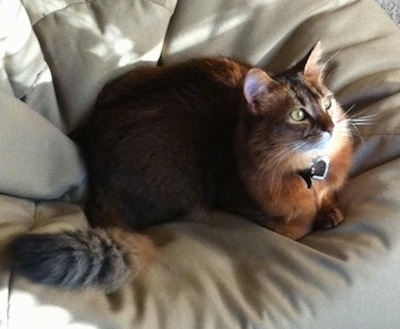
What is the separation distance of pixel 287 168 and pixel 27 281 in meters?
0.46

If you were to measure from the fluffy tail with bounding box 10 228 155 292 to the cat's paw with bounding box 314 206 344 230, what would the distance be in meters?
0.28

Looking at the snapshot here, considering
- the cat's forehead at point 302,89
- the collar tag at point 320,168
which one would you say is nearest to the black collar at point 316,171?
the collar tag at point 320,168

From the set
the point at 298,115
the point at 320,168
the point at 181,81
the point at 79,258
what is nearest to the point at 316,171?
the point at 320,168

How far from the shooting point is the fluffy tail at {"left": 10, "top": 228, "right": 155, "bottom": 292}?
1.10 meters

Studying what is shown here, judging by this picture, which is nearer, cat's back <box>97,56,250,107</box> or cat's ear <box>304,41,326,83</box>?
cat's ear <box>304,41,326,83</box>

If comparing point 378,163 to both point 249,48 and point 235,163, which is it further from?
point 249,48

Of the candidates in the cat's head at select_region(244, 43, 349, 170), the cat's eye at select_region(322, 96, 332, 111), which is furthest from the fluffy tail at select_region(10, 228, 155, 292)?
the cat's eye at select_region(322, 96, 332, 111)

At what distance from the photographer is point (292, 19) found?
5.06 ft

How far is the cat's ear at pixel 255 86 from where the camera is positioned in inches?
47.8

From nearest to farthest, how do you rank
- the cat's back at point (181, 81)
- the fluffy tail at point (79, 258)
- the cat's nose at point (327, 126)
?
1. the fluffy tail at point (79, 258)
2. the cat's nose at point (327, 126)
3. the cat's back at point (181, 81)

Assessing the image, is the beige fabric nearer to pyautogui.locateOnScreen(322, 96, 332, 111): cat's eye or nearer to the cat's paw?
the cat's paw

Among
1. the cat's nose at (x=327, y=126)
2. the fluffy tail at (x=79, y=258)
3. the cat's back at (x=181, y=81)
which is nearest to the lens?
the fluffy tail at (x=79, y=258)

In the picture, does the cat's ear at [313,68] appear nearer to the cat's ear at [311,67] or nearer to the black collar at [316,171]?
the cat's ear at [311,67]

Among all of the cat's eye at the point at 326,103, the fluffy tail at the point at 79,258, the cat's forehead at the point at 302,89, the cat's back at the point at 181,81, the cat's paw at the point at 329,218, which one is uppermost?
the cat's forehead at the point at 302,89
